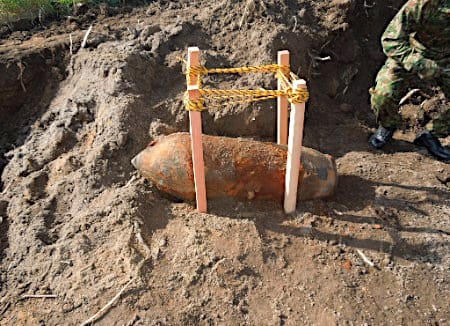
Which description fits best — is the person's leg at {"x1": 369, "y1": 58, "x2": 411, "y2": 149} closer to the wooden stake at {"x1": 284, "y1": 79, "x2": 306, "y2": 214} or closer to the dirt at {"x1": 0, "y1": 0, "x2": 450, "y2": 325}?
the dirt at {"x1": 0, "y1": 0, "x2": 450, "y2": 325}

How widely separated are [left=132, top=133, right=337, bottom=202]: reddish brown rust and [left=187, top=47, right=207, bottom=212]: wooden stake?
12 centimetres

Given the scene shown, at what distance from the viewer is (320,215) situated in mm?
3375

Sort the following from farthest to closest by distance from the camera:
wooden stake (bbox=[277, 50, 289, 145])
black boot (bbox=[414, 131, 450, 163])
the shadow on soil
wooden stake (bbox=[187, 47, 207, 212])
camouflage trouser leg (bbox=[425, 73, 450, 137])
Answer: black boot (bbox=[414, 131, 450, 163]) → camouflage trouser leg (bbox=[425, 73, 450, 137]) → wooden stake (bbox=[277, 50, 289, 145]) → the shadow on soil → wooden stake (bbox=[187, 47, 207, 212])

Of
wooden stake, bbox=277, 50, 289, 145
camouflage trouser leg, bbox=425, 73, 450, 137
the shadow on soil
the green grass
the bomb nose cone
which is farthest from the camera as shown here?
the green grass

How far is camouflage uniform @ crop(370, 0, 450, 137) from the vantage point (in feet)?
12.8

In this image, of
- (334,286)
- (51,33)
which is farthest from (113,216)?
(51,33)

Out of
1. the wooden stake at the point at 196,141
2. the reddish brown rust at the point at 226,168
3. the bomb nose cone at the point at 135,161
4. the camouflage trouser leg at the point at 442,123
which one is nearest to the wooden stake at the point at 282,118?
the reddish brown rust at the point at 226,168

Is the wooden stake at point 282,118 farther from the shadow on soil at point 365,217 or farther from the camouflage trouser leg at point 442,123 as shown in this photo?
the camouflage trouser leg at point 442,123

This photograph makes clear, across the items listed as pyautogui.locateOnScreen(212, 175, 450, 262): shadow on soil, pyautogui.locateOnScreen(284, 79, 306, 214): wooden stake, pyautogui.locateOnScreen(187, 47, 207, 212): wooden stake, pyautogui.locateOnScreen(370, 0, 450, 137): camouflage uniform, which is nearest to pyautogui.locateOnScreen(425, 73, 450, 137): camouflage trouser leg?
pyautogui.locateOnScreen(370, 0, 450, 137): camouflage uniform

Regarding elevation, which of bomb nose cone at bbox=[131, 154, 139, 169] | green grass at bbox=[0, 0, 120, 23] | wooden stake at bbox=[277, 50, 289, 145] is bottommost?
bomb nose cone at bbox=[131, 154, 139, 169]

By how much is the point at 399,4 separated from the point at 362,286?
12.9ft

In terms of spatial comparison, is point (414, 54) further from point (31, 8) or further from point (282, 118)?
point (31, 8)

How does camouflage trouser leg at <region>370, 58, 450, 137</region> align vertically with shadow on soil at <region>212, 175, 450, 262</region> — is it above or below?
above

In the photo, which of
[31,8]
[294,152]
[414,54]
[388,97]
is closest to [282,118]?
[294,152]
